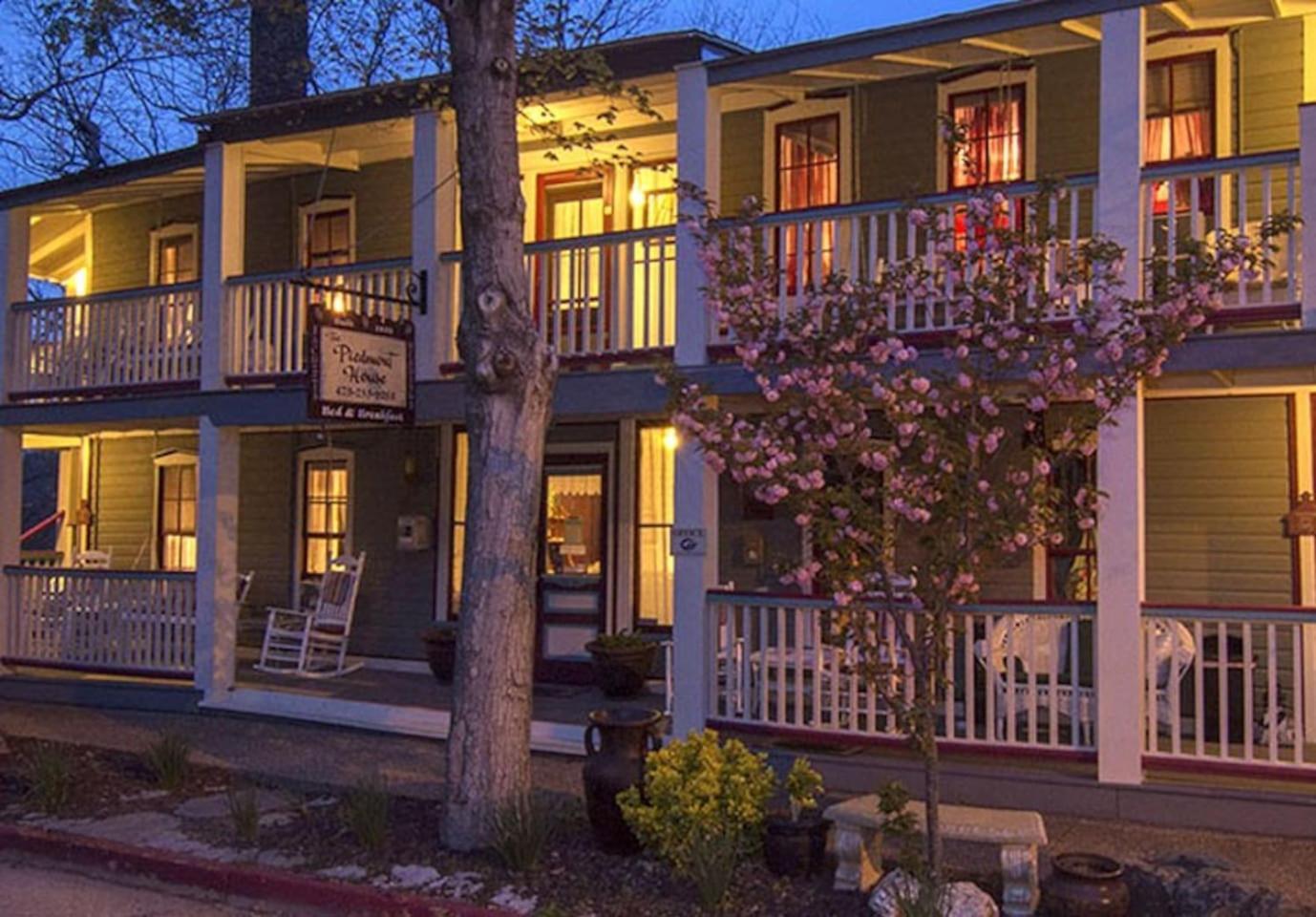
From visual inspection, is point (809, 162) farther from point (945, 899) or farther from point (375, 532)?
point (945, 899)

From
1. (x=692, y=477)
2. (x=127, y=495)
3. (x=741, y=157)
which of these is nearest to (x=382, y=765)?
(x=692, y=477)

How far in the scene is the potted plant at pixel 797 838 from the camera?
6.90m

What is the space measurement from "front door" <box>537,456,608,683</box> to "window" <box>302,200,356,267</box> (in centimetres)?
379

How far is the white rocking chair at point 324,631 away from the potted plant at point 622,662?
10.1 feet

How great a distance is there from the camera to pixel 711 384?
380 inches

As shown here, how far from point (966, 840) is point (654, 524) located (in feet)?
22.4

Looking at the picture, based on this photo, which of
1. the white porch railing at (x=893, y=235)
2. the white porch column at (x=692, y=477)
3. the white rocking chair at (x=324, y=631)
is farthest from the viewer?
the white rocking chair at (x=324, y=631)

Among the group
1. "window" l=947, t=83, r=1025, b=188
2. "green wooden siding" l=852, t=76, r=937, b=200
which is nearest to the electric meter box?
"green wooden siding" l=852, t=76, r=937, b=200

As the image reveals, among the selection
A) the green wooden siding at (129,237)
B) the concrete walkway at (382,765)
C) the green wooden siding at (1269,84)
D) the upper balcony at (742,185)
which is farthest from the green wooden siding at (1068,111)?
the green wooden siding at (129,237)

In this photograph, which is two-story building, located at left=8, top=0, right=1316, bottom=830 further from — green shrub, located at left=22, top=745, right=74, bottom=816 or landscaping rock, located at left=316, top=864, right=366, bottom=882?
green shrub, located at left=22, top=745, right=74, bottom=816

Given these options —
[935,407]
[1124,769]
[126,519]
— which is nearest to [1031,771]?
[1124,769]

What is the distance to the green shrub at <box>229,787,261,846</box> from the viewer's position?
792 centimetres

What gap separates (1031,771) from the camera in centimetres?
869

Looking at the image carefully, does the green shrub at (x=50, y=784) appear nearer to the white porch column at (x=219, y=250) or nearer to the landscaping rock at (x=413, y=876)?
the landscaping rock at (x=413, y=876)
